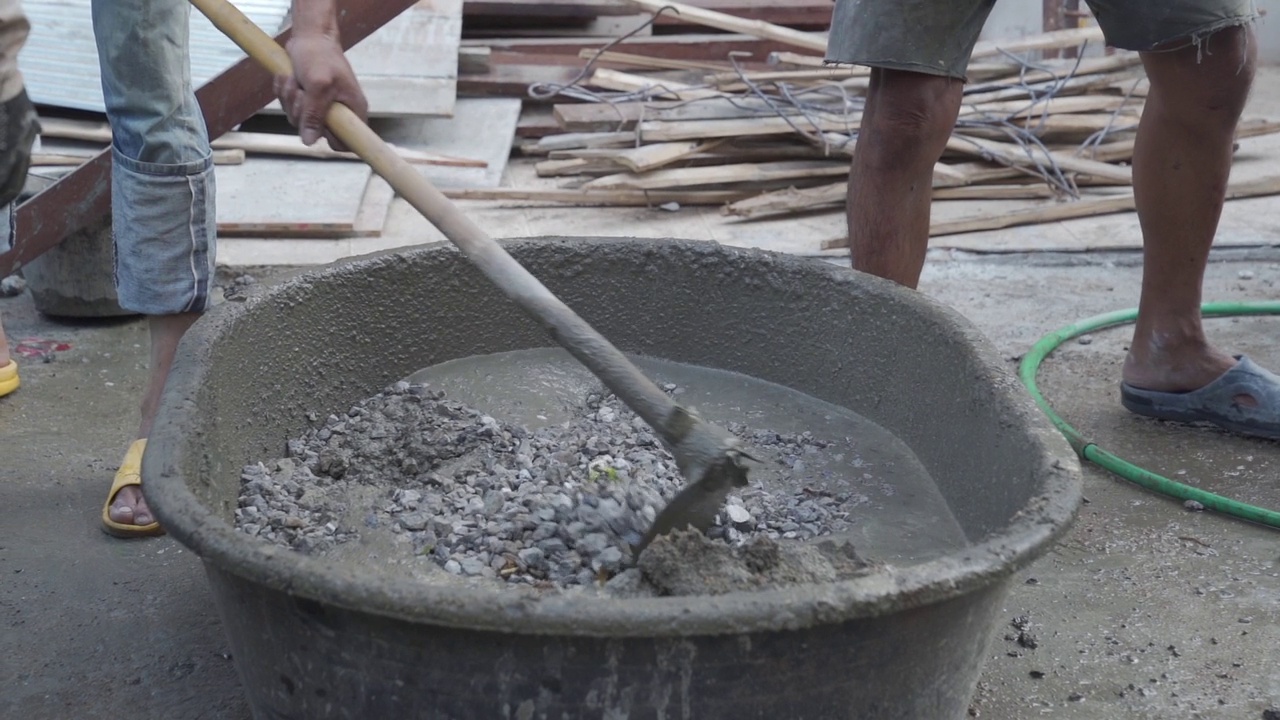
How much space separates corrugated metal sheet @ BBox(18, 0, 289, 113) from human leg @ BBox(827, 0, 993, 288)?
257cm

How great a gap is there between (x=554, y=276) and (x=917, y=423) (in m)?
0.78

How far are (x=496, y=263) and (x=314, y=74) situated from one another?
0.39 meters

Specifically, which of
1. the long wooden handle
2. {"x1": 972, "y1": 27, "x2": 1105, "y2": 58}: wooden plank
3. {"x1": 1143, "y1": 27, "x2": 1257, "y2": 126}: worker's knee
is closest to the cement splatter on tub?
the long wooden handle

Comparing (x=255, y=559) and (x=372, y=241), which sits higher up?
(x=255, y=559)

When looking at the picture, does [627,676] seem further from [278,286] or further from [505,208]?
[505,208]

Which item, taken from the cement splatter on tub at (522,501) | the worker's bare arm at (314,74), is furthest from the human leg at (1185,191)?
the worker's bare arm at (314,74)

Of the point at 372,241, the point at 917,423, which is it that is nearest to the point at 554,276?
the point at 917,423

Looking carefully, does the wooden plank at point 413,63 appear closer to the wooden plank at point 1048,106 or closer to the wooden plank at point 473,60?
the wooden plank at point 473,60

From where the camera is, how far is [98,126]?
171 inches

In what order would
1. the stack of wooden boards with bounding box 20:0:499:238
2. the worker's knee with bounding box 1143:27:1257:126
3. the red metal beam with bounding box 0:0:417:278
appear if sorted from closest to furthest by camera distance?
the worker's knee with bounding box 1143:27:1257:126, the red metal beam with bounding box 0:0:417:278, the stack of wooden boards with bounding box 20:0:499:238

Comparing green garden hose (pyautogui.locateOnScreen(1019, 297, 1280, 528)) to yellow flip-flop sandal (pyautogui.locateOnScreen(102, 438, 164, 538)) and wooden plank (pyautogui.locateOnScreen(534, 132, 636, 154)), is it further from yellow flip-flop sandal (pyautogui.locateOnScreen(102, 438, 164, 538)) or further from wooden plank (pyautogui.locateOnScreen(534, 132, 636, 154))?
wooden plank (pyautogui.locateOnScreen(534, 132, 636, 154))

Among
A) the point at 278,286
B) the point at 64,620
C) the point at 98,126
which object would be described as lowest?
the point at 64,620

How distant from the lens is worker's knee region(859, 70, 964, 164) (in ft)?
8.05

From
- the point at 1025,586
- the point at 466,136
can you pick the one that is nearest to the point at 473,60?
the point at 466,136
